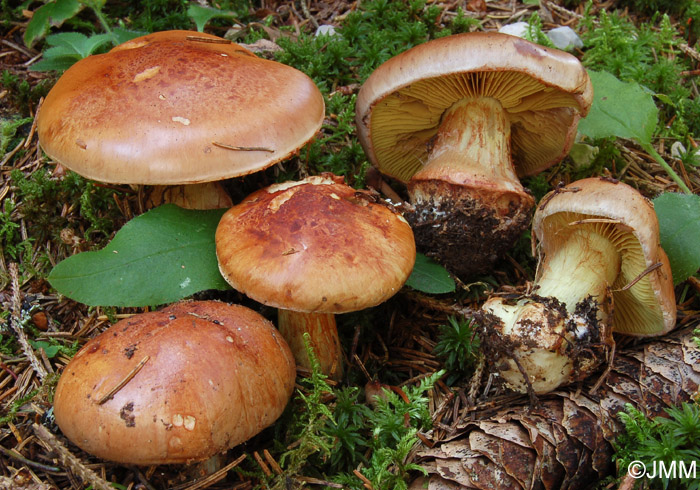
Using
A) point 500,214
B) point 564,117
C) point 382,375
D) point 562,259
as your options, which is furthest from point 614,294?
point 382,375

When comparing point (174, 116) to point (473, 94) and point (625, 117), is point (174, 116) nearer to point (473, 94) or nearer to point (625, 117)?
point (473, 94)

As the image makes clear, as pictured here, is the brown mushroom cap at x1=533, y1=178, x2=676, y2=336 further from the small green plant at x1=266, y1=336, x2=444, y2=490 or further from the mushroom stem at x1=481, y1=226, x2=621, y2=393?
the small green plant at x1=266, y1=336, x2=444, y2=490

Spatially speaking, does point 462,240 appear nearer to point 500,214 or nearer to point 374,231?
point 500,214

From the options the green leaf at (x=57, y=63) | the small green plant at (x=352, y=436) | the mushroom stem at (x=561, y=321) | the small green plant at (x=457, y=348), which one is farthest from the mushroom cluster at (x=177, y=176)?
the mushroom stem at (x=561, y=321)

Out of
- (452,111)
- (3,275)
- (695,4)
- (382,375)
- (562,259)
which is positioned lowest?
(382,375)

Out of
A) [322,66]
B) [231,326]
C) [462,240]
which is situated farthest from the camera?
[322,66]

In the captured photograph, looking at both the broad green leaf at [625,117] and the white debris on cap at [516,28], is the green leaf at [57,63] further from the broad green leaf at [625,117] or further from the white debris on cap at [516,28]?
the broad green leaf at [625,117]

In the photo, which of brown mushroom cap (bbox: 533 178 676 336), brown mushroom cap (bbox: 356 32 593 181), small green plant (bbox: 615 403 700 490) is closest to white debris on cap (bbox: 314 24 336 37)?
brown mushroom cap (bbox: 356 32 593 181)
